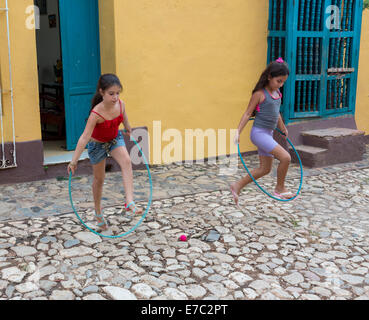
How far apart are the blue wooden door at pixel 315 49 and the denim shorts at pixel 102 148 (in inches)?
164

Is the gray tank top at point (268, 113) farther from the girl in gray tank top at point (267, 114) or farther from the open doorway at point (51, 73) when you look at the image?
the open doorway at point (51, 73)

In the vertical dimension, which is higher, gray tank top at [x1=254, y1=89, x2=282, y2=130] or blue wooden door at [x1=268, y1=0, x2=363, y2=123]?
blue wooden door at [x1=268, y1=0, x2=363, y2=123]

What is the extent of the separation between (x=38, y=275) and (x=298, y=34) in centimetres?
577

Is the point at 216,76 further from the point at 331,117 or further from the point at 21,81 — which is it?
the point at 21,81

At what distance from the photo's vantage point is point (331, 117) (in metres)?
8.45

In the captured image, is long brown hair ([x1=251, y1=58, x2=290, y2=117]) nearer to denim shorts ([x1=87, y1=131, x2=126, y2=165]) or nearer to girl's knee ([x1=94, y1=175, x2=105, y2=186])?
denim shorts ([x1=87, y1=131, x2=126, y2=165])

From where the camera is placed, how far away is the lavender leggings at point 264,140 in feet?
17.0

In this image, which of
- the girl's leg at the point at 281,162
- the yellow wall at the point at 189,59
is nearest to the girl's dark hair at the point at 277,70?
the girl's leg at the point at 281,162

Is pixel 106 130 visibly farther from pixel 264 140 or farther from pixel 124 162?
pixel 264 140

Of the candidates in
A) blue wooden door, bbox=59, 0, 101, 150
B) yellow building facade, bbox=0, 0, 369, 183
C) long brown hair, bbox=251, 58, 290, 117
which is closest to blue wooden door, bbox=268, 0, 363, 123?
yellow building facade, bbox=0, 0, 369, 183

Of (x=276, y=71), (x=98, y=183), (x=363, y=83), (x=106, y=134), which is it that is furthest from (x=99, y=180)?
(x=363, y=83)

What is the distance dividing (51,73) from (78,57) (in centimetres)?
345

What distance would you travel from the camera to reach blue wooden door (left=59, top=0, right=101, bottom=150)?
6961 mm

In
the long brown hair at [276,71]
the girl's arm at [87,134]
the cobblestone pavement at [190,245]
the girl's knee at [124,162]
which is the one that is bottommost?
→ the cobblestone pavement at [190,245]
